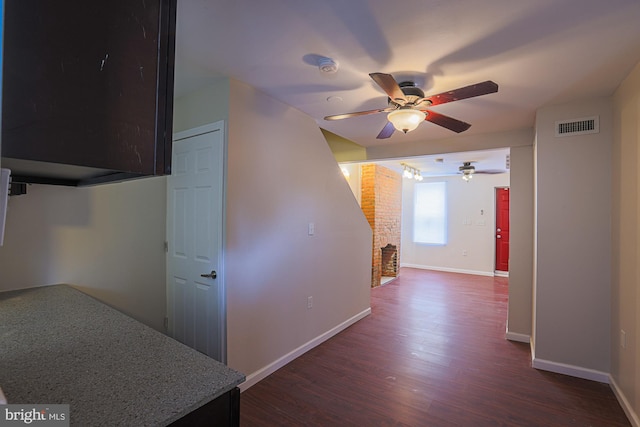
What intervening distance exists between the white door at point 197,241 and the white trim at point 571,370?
2.73 m

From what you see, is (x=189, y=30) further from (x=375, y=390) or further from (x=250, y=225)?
(x=375, y=390)

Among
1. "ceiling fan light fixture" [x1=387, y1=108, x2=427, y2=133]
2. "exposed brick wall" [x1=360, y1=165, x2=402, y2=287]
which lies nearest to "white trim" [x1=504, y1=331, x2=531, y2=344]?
"exposed brick wall" [x1=360, y1=165, x2=402, y2=287]

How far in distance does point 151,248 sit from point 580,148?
375cm

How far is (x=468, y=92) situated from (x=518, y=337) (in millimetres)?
2888

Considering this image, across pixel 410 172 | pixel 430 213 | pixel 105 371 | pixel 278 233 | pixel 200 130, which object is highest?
pixel 410 172

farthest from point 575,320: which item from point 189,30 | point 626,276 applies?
point 189,30

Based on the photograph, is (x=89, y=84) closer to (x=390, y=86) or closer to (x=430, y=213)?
(x=390, y=86)

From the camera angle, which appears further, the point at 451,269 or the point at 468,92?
the point at 451,269

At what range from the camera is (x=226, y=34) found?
5.51 ft

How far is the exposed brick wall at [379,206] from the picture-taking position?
5.62 metres

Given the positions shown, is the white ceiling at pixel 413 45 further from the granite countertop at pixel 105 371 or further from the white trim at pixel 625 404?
the white trim at pixel 625 404

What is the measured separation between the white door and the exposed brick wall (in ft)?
12.1
